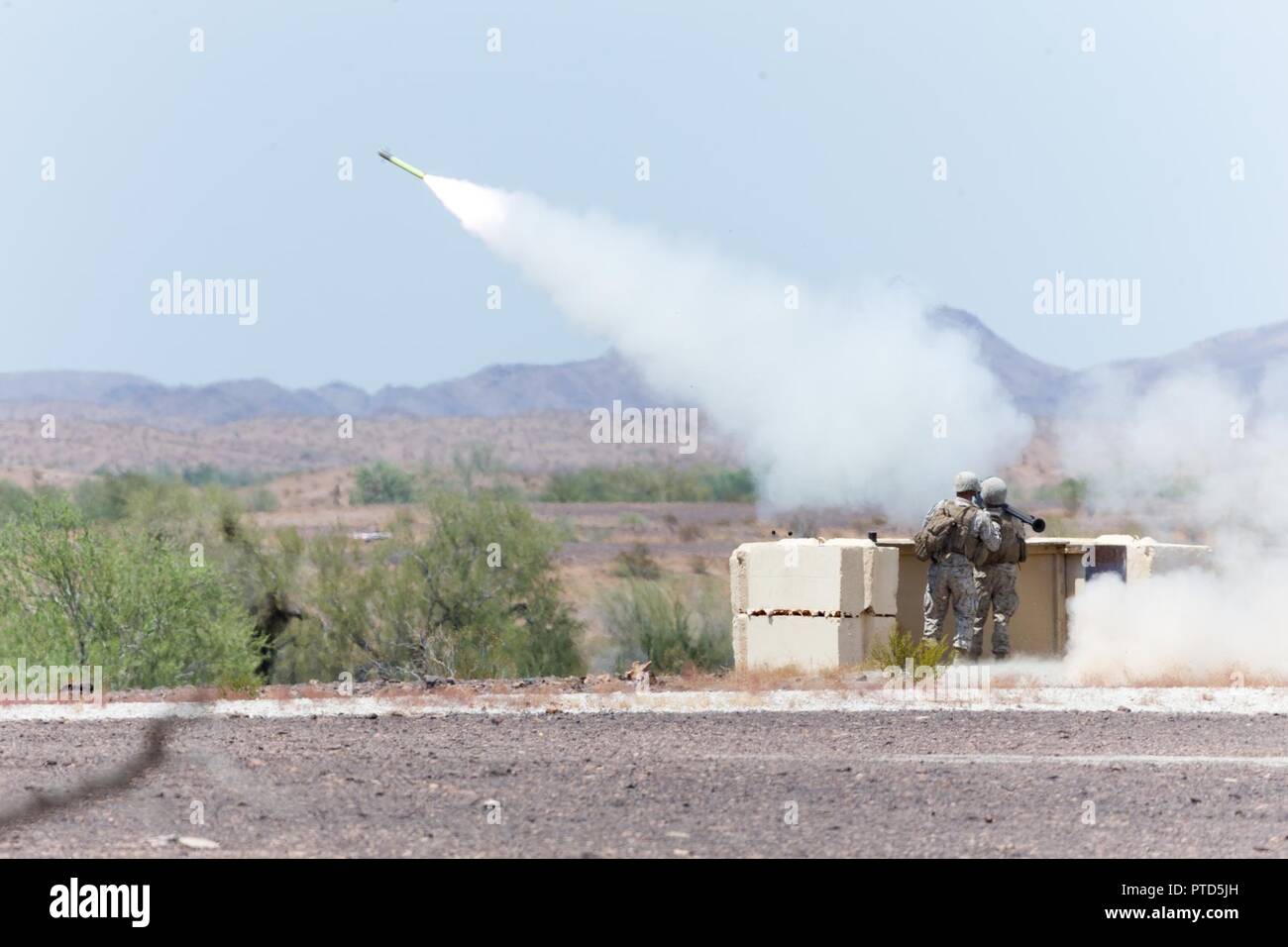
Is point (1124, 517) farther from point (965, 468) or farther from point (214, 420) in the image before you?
point (214, 420)

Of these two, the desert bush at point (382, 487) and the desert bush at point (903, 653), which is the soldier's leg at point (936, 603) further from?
the desert bush at point (382, 487)

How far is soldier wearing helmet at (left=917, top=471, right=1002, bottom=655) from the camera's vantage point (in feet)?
61.6

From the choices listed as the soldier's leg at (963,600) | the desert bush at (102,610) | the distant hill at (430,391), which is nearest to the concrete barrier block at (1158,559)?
the soldier's leg at (963,600)

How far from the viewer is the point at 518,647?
2892 cm

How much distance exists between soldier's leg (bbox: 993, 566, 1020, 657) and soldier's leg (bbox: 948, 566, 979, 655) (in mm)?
416

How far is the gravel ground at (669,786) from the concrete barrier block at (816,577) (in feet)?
11.1

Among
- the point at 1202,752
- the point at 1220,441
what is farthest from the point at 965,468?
the point at 1202,752

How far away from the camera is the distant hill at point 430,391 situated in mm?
127812

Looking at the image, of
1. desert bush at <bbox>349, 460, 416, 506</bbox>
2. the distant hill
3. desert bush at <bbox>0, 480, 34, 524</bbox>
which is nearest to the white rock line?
desert bush at <bbox>0, 480, 34, 524</bbox>

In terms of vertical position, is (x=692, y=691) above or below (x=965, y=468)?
below

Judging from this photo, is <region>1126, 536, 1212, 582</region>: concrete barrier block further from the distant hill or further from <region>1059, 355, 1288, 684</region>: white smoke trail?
the distant hill

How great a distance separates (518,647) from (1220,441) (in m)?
9.99

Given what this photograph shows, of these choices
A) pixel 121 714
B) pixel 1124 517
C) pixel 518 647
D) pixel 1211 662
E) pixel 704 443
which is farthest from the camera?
pixel 704 443
